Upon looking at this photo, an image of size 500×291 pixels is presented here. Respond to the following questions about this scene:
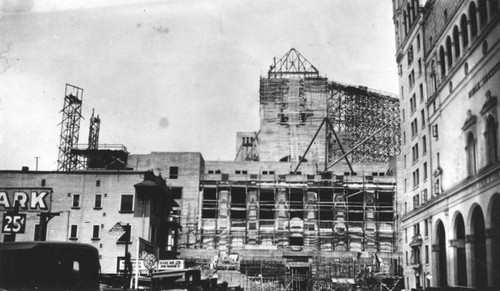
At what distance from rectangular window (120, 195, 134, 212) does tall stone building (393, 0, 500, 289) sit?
2652cm

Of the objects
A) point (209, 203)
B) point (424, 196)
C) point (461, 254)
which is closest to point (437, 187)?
point (424, 196)

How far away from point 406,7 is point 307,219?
34.2 m

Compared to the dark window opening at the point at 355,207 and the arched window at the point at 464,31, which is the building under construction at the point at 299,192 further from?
the arched window at the point at 464,31

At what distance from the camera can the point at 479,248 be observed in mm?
38094

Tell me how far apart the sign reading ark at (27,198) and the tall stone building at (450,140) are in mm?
33216

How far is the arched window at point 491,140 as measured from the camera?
31.6 metres

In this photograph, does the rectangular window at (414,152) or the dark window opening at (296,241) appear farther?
the dark window opening at (296,241)

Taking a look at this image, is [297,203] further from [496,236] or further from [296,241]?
[496,236]

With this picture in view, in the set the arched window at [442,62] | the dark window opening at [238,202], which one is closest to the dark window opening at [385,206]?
the dark window opening at [238,202]

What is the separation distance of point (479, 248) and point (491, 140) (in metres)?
9.40

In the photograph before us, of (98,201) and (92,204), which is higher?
(98,201)

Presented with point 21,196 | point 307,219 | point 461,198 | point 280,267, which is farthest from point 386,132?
point 21,196

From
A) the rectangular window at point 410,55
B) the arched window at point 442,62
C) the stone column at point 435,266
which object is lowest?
the stone column at point 435,266

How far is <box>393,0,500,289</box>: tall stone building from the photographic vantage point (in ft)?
106
